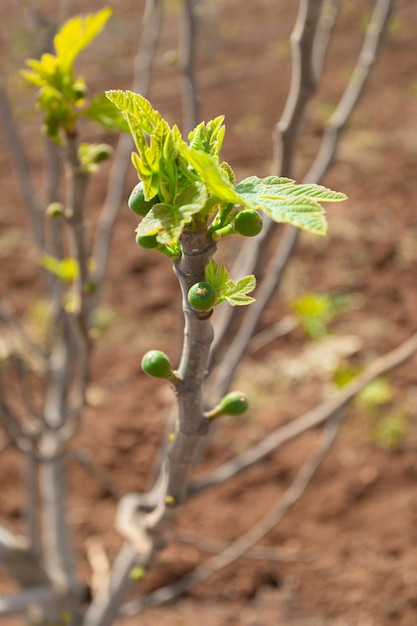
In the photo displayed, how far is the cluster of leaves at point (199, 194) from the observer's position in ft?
1.52

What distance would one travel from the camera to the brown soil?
229 centimetres

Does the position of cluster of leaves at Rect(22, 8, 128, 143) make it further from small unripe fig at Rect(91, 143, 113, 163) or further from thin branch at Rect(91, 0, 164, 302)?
thin branch at Rect(91, 0, 164, 302)

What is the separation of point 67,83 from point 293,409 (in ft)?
7.76

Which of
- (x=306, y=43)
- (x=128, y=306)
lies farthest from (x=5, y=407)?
(x=128, y=306)

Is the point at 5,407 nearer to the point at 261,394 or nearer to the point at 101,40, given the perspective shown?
the point at 261,394

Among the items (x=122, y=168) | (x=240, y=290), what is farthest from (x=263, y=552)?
(x=240, y=290)

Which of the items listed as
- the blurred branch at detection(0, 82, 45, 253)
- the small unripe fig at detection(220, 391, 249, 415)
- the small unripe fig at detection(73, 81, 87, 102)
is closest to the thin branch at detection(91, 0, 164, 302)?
the blurred branch at detection(0, 82, 45, 253)

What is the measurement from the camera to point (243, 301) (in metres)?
0.56

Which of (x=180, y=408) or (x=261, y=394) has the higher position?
(x=180, y=408)

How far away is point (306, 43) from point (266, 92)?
5.34 meters

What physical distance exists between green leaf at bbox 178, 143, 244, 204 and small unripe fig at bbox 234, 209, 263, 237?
0.05 meters

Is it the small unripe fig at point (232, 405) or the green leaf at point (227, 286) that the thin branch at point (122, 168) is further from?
the green leaf at point (227, 286)

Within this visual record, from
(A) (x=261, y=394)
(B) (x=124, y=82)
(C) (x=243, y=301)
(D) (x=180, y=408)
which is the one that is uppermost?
(C) (x=243, y=301)

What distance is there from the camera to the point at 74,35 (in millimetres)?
861
